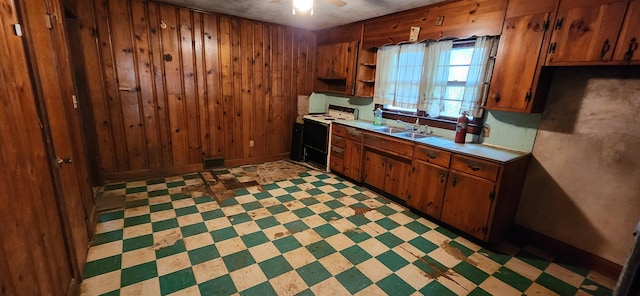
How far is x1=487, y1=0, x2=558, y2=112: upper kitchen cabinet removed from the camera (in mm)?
2176

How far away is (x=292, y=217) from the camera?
2.82 meters

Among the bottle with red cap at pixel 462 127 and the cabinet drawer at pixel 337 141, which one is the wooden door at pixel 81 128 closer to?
the cabinet drawer at pixel 337 141

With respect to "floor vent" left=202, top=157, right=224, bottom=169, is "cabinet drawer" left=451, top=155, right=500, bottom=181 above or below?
above

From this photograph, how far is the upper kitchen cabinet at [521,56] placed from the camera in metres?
2.18

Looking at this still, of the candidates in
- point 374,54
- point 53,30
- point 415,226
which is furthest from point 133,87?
point 415,226

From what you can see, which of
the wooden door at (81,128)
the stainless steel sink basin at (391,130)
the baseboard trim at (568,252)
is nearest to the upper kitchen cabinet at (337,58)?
the stainless steel sink basin at (391,130)

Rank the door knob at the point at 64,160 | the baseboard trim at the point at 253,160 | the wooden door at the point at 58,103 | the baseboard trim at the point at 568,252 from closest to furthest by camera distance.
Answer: the wooden door at the point at 58,103 < the door knob at the point at 64,160 < the baseboard trim at the point at 568,252 < the baseboard trim at the point at 253,160

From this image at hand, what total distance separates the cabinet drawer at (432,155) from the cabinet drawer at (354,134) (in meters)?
0.90

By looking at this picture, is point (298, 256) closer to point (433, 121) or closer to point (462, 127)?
point (462, 127)

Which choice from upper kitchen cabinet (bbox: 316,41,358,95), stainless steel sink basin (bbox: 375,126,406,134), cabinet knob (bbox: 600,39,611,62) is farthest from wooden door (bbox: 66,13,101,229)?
cabinet knob (bbox: 600,39,611,62)

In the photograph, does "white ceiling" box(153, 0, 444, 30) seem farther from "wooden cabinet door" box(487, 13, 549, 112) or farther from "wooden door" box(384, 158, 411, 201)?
"wooden door" box(384, 158, 411, 201)

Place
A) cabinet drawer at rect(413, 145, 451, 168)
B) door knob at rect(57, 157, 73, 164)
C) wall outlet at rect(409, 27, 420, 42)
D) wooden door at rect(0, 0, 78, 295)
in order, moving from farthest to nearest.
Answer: wall outlet at rect(409, 27, 420, 42)
cabinet drawer at rect(413, 145, 451, 168)
door knob at rect(57, 157, 73, 164)
wooden door at rect(0, 0, 78, 295)

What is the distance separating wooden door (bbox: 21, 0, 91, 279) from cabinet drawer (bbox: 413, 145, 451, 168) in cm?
300

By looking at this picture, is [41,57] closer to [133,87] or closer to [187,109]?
[133,87]
